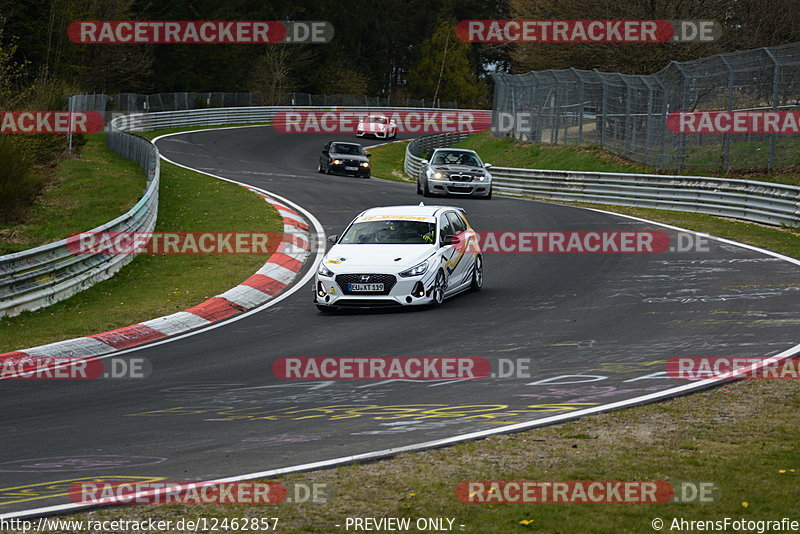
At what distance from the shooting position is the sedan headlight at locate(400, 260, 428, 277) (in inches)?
579

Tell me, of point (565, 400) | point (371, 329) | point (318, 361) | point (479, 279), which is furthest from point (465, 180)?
point (565, 400)

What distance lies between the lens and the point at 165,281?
18.4 meters

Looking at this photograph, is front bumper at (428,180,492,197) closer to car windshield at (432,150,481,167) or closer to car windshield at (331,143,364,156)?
car windshield at (432,150,481,167)

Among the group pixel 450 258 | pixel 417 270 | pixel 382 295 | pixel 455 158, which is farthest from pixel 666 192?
pixel 382 295

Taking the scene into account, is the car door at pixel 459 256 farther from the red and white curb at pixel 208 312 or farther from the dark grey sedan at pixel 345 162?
the dark grey sedan at pixel 345 162

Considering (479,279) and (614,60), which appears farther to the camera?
(614,60)

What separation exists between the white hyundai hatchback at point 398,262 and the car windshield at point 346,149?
24632 millimetres

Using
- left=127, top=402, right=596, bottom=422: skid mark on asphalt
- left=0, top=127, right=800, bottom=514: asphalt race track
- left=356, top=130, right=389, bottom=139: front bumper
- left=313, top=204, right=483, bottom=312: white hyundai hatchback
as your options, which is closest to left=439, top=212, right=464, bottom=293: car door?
left=313, top=204, right=483, bottom=312: white hyundai hatchback

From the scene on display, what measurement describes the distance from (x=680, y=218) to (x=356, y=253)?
41.6 feet

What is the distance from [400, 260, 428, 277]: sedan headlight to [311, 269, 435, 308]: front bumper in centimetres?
5

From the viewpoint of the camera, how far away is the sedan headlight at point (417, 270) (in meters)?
14.7

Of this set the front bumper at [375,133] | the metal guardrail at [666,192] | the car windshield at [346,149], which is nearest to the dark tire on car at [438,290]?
the metal guardrail at [666,192]

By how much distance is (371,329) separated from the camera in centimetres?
1347

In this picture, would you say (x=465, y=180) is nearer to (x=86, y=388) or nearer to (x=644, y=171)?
(x=644, y=171)
